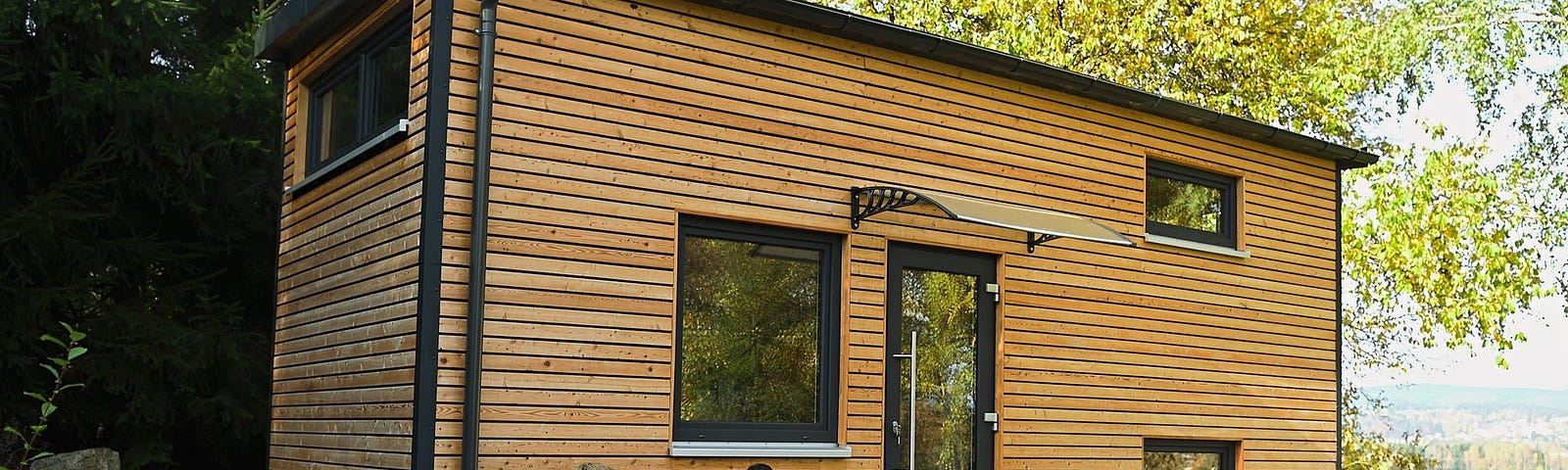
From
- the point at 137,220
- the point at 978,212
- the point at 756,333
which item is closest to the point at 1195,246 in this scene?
the point at 978,212

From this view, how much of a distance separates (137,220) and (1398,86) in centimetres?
1613

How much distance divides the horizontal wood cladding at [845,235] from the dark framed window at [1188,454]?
0.42 ft

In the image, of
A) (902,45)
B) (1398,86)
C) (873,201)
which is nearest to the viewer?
(873,201)

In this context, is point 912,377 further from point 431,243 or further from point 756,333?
point 431,243

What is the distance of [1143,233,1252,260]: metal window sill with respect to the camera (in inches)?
392

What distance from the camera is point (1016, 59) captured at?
8953 millimetres

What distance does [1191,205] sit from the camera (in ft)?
34.3

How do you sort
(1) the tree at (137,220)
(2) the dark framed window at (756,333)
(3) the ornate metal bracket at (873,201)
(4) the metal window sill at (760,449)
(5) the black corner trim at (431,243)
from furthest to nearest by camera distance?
(1) the tree at (137,220) < (3) the ornate metal bracket at (873,201) < (2) the dark framed window at (756,333) < (4) the metal window sill at (760,449) < (5) the black corner trim at (431,243)

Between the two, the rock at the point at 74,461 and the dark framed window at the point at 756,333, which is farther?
the rock at the point at 74,461

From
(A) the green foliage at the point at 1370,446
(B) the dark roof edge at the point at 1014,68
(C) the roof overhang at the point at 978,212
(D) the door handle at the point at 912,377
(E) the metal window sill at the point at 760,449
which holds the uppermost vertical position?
(B) the dark roof edge at the point at 1014,68

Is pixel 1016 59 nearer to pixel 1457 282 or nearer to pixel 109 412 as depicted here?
pixel 109 412

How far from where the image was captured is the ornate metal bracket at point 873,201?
26.6 ft

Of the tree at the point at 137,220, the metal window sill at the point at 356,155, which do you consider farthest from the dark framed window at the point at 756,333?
the tree at the point at 137,220

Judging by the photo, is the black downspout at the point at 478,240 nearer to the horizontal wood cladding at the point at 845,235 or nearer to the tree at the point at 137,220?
the horizontal wood cladding at the point at 845,235
